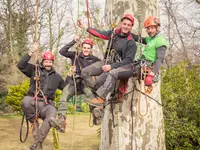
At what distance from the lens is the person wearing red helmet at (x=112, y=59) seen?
414 centimetres

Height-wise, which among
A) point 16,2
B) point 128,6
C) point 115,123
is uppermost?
point 16,2

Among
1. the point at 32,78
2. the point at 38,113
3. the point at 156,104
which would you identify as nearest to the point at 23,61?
the point at 32,78

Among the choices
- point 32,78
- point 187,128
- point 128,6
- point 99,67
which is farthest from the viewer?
point 187,128

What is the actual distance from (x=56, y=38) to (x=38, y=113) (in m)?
19.0

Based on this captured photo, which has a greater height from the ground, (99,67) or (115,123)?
(99,67)

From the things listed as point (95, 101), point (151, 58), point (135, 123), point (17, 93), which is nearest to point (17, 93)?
point (17, 93)

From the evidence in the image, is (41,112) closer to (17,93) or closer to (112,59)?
(112,59)

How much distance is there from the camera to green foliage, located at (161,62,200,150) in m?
6.79

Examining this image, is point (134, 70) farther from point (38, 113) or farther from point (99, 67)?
point (38, 113)

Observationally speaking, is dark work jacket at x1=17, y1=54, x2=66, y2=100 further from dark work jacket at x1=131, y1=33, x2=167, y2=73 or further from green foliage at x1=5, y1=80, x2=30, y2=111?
green foliage at x1=5, y1=80, x2=30, y2=111

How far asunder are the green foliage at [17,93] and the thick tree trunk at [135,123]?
511 inches

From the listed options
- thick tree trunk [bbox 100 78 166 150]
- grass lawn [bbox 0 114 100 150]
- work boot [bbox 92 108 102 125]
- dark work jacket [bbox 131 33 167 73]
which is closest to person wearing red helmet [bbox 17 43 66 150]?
work boot [bbox 92 108 102 125]

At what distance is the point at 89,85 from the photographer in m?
4.51

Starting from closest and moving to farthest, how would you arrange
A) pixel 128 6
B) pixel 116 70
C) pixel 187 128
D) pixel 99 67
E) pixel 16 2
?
pixel 116 70 → pixel 99 67 → pixel 128 6 → pixel 187 128 → pixel 16 2
